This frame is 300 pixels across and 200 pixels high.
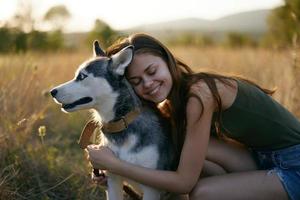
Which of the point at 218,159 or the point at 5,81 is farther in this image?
the point at 5,81

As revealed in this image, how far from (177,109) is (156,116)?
14 cm

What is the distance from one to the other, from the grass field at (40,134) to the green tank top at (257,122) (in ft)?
2.31

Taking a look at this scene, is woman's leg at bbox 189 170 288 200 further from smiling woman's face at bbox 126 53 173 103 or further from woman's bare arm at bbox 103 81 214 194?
smiling woman's face at bbox 126 53 173 103

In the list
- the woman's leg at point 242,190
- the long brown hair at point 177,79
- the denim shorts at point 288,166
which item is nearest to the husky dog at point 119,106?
the long brown hair at point 177,79

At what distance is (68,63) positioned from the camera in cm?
881

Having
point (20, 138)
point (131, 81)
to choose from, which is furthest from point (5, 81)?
point (131, 81)

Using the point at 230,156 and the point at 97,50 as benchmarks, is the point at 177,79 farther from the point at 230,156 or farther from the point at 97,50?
the point at 230,156

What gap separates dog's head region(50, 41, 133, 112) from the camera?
9.84 feet

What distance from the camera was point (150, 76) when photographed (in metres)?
3.12

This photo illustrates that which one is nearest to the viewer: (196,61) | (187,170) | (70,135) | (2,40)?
(187,170)

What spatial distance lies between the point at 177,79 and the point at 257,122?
21.8 inches

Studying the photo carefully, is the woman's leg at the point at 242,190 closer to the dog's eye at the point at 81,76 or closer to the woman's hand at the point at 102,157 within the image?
the woman's hand at the point at 102,157

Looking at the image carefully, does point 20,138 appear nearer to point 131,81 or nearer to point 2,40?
point 131,81

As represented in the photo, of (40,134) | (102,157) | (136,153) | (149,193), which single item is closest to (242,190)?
(149,193)
